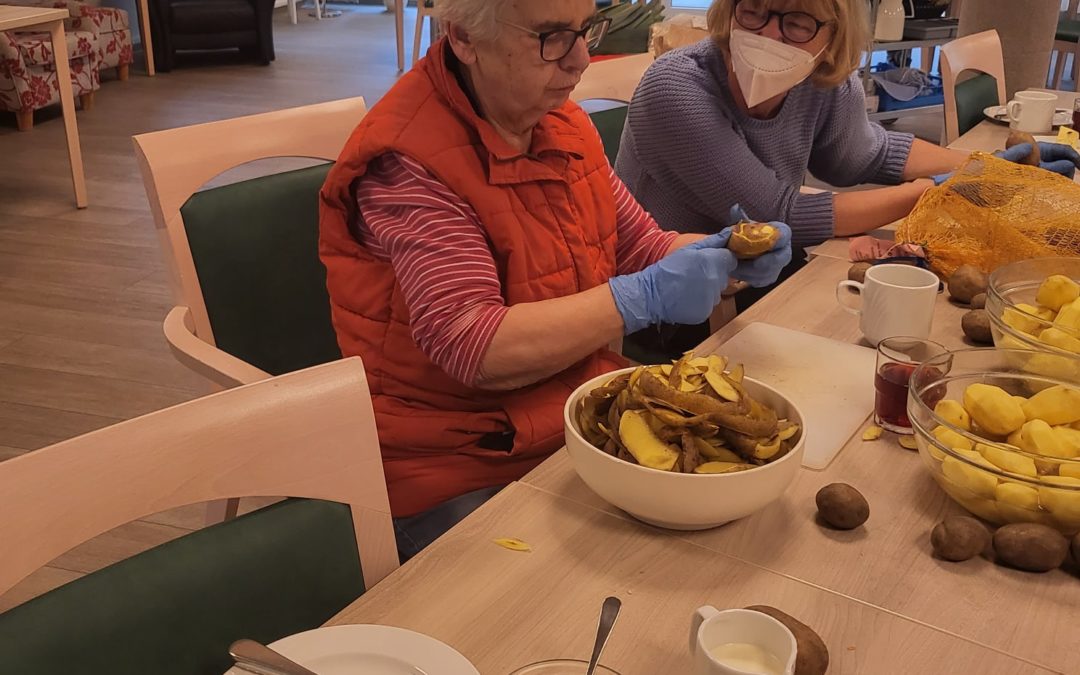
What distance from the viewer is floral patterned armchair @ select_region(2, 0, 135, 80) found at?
6598mm

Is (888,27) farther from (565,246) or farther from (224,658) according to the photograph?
(224,658)

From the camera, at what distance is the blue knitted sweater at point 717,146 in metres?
1.98

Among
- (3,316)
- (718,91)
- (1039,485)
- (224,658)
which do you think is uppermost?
(718,91)

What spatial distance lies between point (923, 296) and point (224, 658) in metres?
1.00

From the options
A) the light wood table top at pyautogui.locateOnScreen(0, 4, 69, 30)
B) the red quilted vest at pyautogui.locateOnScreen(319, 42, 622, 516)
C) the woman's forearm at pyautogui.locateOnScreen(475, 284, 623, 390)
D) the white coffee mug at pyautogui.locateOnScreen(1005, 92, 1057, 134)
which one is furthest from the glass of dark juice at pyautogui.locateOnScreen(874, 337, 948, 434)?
the light wood table top at pyautogui.locateOnScreen(0, 4, 69, 30)

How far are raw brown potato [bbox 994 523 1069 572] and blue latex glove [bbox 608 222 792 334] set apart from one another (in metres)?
0.56

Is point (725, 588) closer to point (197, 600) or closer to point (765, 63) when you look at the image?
point (197, 600)

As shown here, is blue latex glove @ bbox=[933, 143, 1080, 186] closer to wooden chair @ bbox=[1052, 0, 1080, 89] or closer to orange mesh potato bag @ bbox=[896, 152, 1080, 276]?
orange mesh potato bag @ bbox=[896, 152, 1080, 276]

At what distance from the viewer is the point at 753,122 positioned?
2.06m

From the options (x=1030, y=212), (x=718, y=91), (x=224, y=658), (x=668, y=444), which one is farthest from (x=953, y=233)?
(x=224, y=658)

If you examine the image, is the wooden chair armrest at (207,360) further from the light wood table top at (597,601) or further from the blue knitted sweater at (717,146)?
the blue knitted sweater at (717,146)

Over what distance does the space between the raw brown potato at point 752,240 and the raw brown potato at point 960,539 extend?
0.56 metres

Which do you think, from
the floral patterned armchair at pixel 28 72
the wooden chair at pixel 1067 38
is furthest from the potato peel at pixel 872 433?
the floral patterned armchair at pixel 28 72

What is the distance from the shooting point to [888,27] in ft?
17.6
